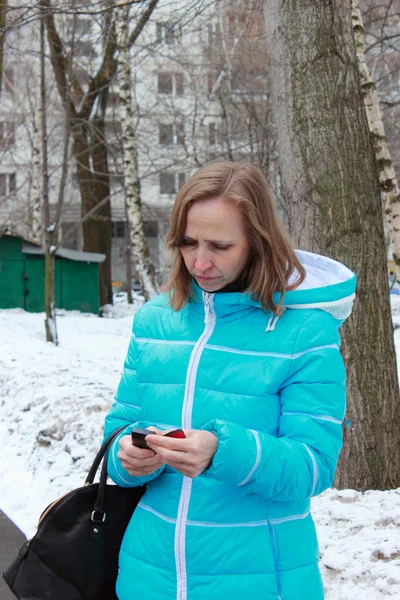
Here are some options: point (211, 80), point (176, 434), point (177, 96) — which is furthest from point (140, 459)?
point (177, 96)

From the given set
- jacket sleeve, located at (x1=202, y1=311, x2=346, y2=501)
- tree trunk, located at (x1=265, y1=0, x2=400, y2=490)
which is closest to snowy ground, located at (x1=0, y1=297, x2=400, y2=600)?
tree trunk, located at (x1=265, y1=0, x2=400, y2=490)

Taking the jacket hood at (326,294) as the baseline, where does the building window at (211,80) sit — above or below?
above

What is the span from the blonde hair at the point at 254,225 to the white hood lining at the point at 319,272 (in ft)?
0.08

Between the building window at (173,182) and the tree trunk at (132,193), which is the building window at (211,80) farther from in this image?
the tree trunk at (132,193)

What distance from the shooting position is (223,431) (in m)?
1.71

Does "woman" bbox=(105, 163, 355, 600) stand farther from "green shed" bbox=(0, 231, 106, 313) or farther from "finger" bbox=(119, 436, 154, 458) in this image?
"green shed" bbox=(0, 231, 106, 313)

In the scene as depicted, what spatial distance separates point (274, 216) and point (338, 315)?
335 mm

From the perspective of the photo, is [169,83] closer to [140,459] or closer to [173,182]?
[173,182]

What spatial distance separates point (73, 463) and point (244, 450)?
16.4ft

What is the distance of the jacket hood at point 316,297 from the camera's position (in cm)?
194

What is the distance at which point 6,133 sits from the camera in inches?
1313

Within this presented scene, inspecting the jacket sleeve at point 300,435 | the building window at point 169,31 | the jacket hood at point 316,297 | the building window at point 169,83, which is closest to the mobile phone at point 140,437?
the jacket sleeve at point 300,435

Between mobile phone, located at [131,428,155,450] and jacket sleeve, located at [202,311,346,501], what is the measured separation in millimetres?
150

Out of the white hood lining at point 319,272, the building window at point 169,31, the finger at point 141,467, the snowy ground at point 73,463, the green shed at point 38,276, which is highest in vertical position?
the building window at point 169,31
